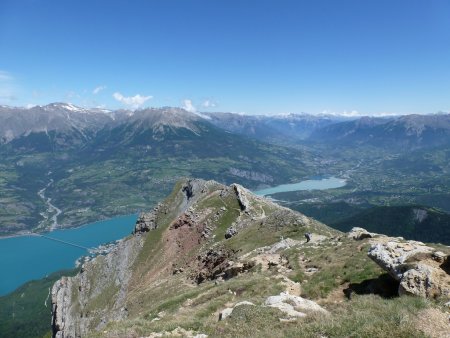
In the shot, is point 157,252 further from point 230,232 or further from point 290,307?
point 290,307

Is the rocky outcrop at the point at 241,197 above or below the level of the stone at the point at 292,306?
below

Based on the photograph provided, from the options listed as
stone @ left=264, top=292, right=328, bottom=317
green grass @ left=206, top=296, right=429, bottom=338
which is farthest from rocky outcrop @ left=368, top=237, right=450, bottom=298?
stone @ left=264, top=292, right=328, bottom=317

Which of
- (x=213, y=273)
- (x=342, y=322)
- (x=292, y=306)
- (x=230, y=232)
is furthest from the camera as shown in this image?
(x=230, y=232)

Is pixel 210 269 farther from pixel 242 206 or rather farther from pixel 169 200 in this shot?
pixel 169 200

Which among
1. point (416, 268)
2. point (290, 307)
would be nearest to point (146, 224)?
point (290, 307)

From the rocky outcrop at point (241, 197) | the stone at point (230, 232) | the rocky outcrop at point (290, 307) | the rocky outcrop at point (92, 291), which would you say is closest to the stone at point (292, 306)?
the rocky outcrop at point (290, 307)

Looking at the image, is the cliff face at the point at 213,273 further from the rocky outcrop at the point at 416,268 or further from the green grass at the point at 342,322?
the rocky outcrop at the point at 416,268

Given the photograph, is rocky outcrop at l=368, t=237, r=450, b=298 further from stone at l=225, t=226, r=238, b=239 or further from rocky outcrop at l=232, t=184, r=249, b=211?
rocky outcrop at l=232, t=184, r=249, b=211
